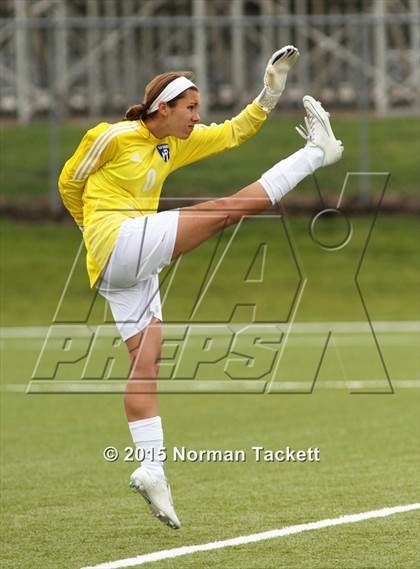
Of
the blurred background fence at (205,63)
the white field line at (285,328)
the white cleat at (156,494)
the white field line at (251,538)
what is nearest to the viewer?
the white field line at (251,538)

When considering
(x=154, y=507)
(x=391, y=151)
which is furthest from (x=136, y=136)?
(x=391, y=151)

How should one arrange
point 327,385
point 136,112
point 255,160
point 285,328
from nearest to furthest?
point 136,112, point 327,385, point 285,328, point 255,160

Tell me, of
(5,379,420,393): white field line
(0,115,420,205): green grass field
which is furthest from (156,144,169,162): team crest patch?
(0,115,420,205): green grass field

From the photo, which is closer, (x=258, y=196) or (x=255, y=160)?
(x=258, y=196)

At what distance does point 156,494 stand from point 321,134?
2.12 meters

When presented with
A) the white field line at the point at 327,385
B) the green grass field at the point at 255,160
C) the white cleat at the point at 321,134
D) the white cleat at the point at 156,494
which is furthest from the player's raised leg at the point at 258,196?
the green grass field at the point at 255,160

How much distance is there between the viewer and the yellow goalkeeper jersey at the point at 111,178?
7797 mm

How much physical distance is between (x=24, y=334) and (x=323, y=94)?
9.74 meters

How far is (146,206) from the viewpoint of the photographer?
8.16m

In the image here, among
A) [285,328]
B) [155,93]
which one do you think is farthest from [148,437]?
[285,328]

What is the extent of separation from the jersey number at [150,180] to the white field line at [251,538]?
1964 mm

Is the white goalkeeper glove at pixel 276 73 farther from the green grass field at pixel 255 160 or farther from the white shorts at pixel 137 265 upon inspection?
the green grass field at pixel 255 160

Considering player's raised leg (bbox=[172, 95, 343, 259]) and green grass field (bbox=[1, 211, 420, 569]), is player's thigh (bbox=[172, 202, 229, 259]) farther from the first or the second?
green grass field (bbox=[1, 211, 420, 569])

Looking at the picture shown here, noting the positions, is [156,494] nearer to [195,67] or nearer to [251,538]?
[251,538]
